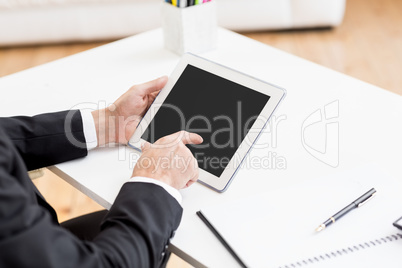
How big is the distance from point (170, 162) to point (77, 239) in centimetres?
22

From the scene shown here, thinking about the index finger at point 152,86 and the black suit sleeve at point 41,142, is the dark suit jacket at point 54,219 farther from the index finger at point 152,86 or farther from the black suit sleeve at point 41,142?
the index finger at point 152,86

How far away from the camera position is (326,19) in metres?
2.77

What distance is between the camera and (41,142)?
3.18 feet

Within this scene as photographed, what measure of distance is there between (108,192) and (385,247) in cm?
47

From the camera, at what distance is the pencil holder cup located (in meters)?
1.28

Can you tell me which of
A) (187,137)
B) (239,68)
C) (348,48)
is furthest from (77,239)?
(348,48)

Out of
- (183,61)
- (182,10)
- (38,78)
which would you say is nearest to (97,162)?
(183,61)

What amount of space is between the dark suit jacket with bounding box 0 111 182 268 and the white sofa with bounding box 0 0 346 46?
1.83 metres

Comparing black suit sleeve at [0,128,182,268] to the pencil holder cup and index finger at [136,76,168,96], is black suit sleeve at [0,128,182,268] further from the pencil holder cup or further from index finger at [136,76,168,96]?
the pencil holder cup

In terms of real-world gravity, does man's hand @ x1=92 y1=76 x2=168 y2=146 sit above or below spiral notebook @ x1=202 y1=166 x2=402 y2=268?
above

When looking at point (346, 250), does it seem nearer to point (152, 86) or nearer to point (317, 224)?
point (317, 224)

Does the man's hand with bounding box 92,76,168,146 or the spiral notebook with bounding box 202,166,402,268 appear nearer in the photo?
the spiral notebook with bounding box 202,166,402,268

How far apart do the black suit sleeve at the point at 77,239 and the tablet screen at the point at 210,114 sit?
0.51 feet

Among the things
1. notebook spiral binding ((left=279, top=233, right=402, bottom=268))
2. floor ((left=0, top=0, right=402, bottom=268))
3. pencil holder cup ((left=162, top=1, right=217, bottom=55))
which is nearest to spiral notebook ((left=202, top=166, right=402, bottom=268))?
notebook spiral binding ((left=279, top=233, right=402, bottom=268))
